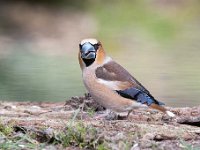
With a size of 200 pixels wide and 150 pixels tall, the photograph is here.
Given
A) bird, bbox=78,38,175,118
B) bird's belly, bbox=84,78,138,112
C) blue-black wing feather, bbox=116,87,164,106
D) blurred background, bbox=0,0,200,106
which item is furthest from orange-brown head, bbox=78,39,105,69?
blurred background, bbox=0,0,200,106

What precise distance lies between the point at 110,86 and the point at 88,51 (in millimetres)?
356

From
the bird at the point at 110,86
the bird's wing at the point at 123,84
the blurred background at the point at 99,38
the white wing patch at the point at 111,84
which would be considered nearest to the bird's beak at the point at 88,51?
the bird at the point at 110,86

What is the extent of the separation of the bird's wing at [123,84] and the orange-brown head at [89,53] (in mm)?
92

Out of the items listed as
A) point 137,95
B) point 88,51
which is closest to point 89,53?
point 88,51

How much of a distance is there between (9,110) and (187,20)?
17249mm

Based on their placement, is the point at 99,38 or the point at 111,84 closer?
the point at 111,84

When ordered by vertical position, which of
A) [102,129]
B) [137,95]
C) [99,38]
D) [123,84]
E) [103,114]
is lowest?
[102,129]

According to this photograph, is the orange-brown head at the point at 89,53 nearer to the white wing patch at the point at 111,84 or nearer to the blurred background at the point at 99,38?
the white wing patch at the point at 111,84

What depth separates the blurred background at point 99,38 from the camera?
10602 mm

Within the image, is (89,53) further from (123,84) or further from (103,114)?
(103,114)

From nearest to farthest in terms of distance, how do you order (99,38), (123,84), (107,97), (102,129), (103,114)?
(102,129), (107,97), (123,84), (103,114), (99,38)

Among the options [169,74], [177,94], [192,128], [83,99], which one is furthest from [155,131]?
[169,74]

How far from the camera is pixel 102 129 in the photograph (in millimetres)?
5926

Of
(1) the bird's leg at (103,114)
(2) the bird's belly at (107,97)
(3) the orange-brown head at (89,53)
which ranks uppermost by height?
(3) the orange-brown head at (89,53)
